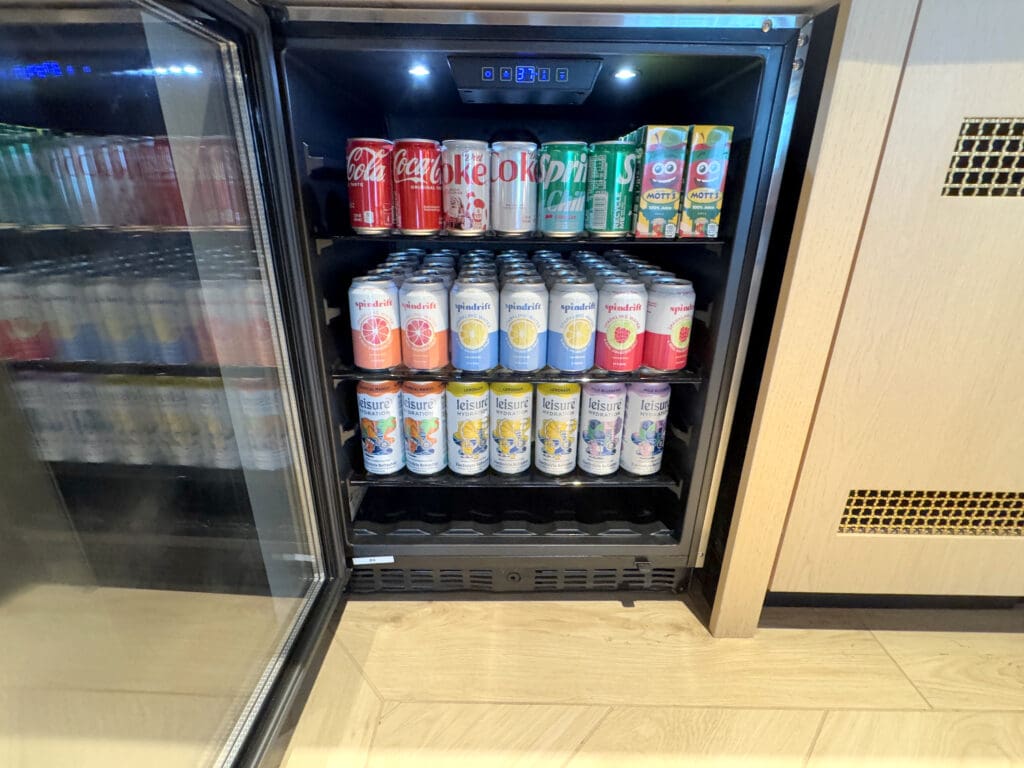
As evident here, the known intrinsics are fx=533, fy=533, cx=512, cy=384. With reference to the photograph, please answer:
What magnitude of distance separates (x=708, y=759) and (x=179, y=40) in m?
1.26

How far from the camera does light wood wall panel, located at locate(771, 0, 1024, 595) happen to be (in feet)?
2.22

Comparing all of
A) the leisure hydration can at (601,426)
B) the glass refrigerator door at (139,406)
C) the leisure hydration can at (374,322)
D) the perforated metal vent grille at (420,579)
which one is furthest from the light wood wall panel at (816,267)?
the glass refrigerator door at (139,406)

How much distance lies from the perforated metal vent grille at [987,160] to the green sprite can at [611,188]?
1.40 feet

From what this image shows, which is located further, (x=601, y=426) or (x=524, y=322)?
(x=601, y=426)

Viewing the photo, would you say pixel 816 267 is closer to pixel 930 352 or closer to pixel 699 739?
pixel 930 352

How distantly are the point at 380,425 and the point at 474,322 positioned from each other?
0.28 meters

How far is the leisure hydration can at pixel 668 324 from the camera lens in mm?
913

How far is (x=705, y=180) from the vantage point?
0.84 meters

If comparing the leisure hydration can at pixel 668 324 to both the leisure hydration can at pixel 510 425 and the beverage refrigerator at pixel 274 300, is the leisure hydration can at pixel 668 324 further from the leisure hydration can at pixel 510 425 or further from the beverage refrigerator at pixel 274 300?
the leisure hydration can at pixel 510 425

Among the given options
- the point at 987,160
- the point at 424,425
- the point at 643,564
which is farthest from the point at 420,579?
the point at 987,160

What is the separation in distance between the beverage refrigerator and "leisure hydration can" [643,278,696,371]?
0.04 meters

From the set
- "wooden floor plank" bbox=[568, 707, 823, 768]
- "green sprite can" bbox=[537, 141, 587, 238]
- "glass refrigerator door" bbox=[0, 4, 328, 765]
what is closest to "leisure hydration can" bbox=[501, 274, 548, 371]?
"green sprite can" bbox=[537, 141, 587, 238]

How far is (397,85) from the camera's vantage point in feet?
3.11

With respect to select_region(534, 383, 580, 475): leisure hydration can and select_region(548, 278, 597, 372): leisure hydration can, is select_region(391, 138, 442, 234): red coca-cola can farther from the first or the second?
select_region(534, 383, 580, 475): leisure hydration can
